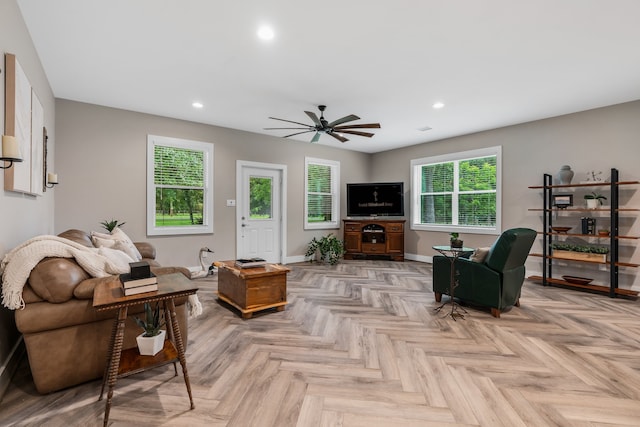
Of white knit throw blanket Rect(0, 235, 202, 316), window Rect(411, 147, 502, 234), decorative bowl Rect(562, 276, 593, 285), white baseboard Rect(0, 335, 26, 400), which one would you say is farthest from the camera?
window Rect(411, 147, 502, 234)

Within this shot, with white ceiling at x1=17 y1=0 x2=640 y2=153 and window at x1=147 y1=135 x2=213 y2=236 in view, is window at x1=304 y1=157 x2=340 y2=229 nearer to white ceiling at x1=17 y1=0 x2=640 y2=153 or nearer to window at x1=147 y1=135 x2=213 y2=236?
window at x1=147 y1=135 x2=213 y2=236

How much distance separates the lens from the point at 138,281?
1.69m

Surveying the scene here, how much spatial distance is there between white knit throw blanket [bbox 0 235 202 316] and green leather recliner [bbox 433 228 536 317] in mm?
2778

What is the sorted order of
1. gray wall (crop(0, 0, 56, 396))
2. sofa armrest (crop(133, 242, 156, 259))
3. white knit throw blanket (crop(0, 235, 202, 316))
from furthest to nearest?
sofa armrest (crop(133, 242, 156, 259))
gray wall (crop(0, 0, 56, 396))
white knit throw blanket (crop(0, 235, 202, 316))

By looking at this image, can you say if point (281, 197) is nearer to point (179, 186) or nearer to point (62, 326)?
point (179, 186)

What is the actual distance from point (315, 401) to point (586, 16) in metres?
3.32

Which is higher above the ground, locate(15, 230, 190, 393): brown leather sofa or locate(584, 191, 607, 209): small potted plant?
locate(584, 191, 607, 209): small potted plant

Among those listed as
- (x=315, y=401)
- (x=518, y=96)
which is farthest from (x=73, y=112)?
(x=518, y=96)

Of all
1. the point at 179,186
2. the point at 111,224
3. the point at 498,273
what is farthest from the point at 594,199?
the point at 111,224

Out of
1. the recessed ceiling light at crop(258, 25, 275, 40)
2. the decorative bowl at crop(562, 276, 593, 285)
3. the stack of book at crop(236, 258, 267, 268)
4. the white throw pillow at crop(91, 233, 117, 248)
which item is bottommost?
the decorative bowl at crop(562, 276, 593, 285)

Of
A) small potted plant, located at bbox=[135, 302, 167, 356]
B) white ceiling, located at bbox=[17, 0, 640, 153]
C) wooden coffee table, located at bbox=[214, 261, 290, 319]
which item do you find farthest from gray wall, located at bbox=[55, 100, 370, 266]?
small potted plant, located at bbox=[135, 302, 167, 356]

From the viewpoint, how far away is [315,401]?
1.82 metres

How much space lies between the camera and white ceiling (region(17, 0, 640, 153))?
89.4 inches

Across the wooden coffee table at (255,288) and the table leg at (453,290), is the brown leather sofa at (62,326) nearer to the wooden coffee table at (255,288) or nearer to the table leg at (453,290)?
the wooden coffee table at (255,288)
